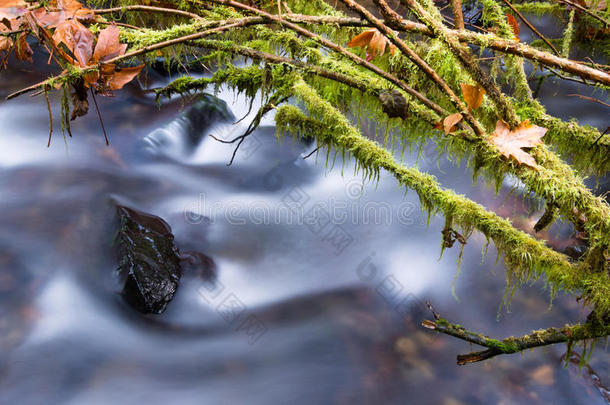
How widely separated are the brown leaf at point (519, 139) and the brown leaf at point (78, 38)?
5.11 feet

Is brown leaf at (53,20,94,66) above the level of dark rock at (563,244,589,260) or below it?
above

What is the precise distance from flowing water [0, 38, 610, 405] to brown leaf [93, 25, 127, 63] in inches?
68.7

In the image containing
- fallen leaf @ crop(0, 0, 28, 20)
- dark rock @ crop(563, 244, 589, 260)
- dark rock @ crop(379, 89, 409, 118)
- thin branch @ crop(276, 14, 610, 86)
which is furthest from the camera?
dark rock @ crop(563, 244, 589, 260)

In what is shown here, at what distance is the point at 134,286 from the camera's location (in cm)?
281

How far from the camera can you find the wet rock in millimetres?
2829

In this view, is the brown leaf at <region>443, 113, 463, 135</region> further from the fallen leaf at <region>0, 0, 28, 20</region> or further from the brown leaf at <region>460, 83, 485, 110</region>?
the fallen leaf at <region>0, 0, 28, 20</region>

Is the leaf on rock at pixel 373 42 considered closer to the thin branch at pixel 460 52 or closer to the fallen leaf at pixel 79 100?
the thin branch at pixel 460 52

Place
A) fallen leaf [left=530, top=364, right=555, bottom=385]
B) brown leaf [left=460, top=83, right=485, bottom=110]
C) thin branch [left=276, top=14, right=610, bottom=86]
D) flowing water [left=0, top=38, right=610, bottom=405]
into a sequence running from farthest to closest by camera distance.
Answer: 1. fallen leaf [left=530, top=364, right=555, bottom=385]
2. flowing water [left=0, top=38, right=610, bottom=405]
3. brown leaf [left=460, top=83, right=485, bottom=110]
4. thin branch [left=276, top=14, right=610, bottom=86]

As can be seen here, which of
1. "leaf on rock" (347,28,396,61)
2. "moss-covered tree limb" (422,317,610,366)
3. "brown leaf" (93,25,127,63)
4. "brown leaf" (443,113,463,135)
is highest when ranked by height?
"leaf on rock" (347,28,396,61)

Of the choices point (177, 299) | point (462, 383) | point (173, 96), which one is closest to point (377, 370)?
point (462, 383)

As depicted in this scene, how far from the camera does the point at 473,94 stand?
1.58m

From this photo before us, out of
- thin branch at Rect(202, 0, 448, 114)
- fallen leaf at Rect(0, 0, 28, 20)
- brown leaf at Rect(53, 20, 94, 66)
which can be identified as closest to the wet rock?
brown leaf at Rect(53, 20, 94, 66)

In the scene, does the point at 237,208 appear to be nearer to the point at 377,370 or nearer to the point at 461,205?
the point at 377,370

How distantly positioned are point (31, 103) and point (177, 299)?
8.24 feet
